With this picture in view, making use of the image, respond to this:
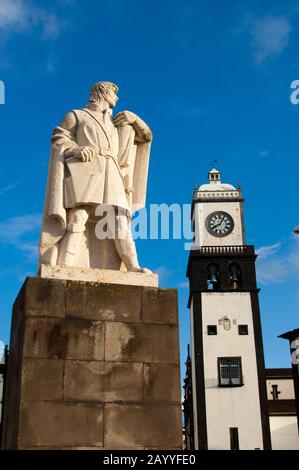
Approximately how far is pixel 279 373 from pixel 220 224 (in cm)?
2176

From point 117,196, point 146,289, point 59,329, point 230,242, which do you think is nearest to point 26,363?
point 59,329

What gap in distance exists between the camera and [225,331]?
47.8 meters

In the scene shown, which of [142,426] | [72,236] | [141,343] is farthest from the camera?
[72,236]

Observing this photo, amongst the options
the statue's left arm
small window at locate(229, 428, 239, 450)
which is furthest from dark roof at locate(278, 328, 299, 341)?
the statue's left arm

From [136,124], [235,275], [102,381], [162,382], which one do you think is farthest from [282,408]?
[102,381]

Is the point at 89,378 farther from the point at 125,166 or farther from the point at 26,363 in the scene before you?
the point at 125,166

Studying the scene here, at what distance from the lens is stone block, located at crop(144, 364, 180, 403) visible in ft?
A: 23.7

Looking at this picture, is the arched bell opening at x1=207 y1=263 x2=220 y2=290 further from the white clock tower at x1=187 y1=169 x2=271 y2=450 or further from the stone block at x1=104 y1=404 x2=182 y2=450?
the stone block at x1=104 y1=404 x2=182 y2=450

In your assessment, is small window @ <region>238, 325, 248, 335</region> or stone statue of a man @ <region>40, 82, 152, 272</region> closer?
stone statue of a man @ <region>40, 82, 152, 272</region>

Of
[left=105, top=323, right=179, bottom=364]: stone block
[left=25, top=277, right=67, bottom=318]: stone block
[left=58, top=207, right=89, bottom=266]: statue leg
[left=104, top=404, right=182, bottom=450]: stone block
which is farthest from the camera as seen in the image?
[left=58, top=207, right=89, bottom=266]: statue leg

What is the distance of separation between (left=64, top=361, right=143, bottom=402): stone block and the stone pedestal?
0.01m

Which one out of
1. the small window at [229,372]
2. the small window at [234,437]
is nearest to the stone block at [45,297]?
the small window at [234,437]

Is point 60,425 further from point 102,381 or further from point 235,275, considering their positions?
point 235,275
